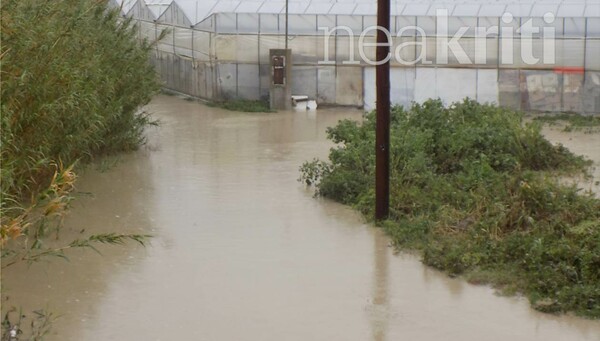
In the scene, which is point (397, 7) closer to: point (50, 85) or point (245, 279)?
point (50, 85)

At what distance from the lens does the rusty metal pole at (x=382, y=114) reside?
13531 mm

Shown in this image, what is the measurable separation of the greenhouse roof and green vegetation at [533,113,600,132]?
10.1ft

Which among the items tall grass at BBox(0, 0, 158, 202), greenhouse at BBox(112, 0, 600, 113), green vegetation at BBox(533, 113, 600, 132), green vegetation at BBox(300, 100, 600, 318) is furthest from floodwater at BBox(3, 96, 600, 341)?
greenhouse at BBox(112, 0, 600, 113)

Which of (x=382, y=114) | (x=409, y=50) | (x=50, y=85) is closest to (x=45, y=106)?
(x=50, y=85)

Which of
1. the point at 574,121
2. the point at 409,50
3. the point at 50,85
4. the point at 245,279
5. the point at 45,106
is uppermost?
the point at 409,50

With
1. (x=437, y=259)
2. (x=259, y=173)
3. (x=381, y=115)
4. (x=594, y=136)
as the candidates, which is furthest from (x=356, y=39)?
(x=437, y=259)

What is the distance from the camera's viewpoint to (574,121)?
24.0m

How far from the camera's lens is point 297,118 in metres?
25.5

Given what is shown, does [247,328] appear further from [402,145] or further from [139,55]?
[139,55]

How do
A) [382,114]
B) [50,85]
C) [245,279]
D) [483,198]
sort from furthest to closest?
[483,198], [382,114], [50,85], [245,279]

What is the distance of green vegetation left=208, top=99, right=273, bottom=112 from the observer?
87.1ft

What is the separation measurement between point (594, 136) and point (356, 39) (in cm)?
704

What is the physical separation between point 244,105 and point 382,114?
43.8ft

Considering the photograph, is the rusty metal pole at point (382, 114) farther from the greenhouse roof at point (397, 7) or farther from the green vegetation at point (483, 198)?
the greenhouse roof at point (397, 7)
